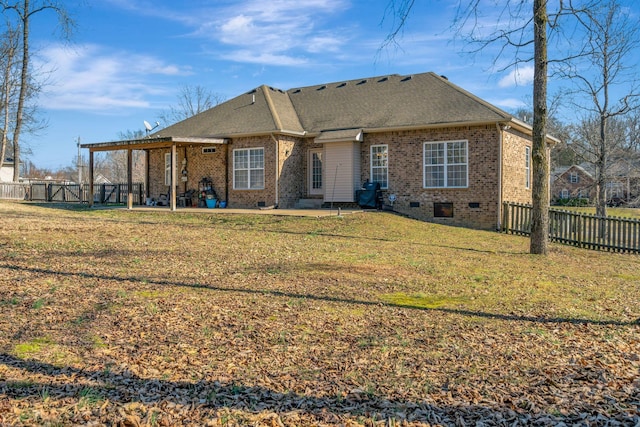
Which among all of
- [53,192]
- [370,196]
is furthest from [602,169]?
[53,192]

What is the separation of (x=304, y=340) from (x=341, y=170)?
1508cm

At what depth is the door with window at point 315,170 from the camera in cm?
2111

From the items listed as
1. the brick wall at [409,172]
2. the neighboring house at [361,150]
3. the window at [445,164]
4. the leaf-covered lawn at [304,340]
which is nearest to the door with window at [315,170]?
the neighboring house at [361,150]

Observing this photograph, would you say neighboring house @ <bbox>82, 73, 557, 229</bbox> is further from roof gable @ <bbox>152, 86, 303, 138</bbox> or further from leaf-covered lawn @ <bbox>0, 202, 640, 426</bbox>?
leaf-covered lawn @ <bbox>0, 202, 640, 426</bbox>

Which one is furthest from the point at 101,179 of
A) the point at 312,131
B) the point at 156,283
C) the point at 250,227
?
the point at 156,283

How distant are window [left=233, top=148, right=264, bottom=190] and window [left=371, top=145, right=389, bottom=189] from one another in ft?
15.5

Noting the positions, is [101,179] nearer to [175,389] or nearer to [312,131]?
[312,131]

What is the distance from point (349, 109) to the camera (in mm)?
21609

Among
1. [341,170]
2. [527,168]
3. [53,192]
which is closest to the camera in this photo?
[341,170]

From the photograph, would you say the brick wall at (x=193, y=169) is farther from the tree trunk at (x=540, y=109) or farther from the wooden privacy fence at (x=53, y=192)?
the tree trunk at (x=540, y=109)

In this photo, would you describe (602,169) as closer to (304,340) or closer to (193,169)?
(193,169)

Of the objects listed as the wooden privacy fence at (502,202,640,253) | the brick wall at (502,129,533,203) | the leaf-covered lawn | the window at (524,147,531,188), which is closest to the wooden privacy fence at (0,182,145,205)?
the leaf-covered lawn

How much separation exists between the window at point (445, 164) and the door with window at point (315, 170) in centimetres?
477

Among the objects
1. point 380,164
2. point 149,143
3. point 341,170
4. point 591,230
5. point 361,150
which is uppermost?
point 149,143
